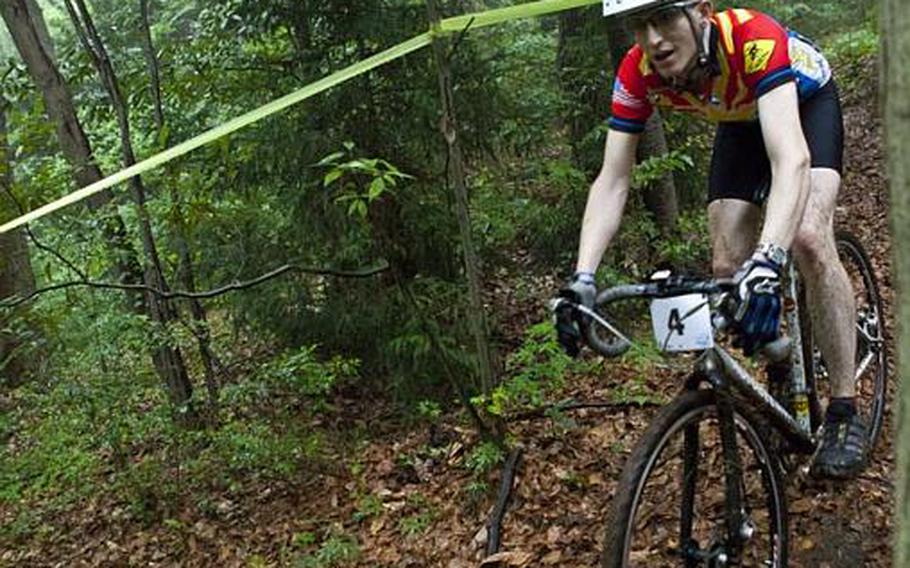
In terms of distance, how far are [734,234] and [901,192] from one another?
2.36 m

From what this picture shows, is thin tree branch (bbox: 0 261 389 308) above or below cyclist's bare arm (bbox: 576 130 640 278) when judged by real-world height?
below

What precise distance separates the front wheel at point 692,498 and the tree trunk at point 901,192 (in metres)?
1.14

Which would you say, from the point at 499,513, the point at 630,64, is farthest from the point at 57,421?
the point at 630,64

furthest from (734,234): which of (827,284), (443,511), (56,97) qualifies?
(56,97)

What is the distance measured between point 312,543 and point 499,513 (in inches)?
50.9

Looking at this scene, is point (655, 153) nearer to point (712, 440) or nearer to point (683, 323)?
point (712, 440)

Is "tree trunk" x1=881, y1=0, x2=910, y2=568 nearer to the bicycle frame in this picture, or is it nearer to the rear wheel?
the bicycle frame

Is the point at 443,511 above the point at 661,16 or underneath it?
underneath

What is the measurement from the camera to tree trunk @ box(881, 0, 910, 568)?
1.38 metres

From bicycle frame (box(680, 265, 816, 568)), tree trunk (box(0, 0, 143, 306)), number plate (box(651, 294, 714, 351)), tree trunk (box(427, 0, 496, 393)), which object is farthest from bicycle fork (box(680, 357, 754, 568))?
A: tree trunk (box(0, 0, 143, 306))

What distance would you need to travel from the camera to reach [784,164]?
2928mm

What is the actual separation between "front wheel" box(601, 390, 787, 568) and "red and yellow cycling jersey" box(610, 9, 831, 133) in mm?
1167

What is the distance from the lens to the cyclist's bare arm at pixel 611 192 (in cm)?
332

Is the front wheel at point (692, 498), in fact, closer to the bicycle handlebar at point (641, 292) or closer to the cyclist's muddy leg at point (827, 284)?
the bicycle handlebar at point (641, 292)
